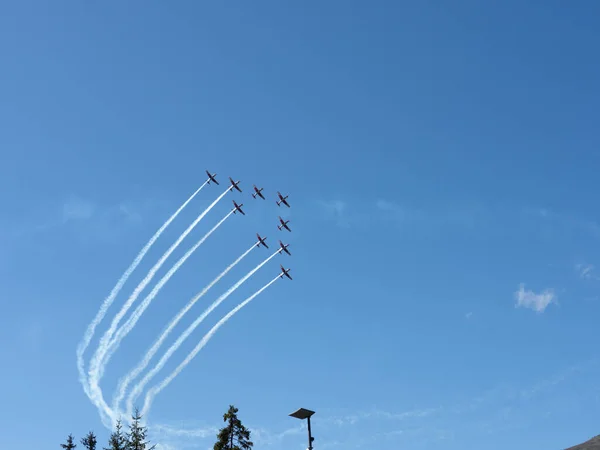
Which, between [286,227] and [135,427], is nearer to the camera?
[135,427]

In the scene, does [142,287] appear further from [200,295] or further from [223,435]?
[223,435]

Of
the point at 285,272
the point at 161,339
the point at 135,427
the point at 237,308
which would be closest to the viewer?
the point at 135,427

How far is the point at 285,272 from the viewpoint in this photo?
91.7m

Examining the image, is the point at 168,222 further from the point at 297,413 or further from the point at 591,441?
the point at 591,441

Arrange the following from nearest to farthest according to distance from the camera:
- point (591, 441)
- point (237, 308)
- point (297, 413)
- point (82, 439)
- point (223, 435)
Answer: point (591, 441), point (297, 413), point (223, 435), point (82, 439), point (237, 308)

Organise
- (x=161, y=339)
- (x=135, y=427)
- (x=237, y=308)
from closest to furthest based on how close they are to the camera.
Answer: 1. (x=135, y=427)
2. (x=161, y=339)
3. (x=237, y=308)

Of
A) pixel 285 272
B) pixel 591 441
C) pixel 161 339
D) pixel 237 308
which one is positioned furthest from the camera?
pixel 285 272

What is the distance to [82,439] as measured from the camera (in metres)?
65.6

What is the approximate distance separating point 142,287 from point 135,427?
24.8 meters

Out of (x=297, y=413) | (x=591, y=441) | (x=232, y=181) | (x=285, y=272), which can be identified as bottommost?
(x=591, y=441)

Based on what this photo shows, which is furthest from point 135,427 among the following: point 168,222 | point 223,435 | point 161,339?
point 168,222

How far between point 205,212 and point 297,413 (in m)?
55.5

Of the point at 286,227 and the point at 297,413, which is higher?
the point at 286,227

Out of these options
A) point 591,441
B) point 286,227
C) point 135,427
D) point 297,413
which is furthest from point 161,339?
point 591,441
